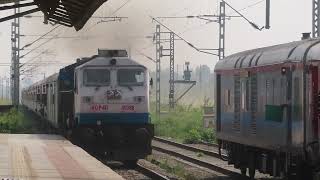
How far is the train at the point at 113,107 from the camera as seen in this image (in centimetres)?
2025

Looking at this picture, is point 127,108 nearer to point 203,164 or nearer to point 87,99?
point 87,99

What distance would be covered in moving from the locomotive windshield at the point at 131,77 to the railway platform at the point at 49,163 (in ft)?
8.08

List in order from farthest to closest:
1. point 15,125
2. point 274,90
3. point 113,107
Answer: point 15,125 < point 113,107 < point 274,90

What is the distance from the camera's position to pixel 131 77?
67.9ft

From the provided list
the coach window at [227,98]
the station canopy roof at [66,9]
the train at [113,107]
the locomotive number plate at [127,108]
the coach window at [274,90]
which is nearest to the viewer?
the station canopy roof at [66,9]

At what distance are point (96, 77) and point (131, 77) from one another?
106 centimetres

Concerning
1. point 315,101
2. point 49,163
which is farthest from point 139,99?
point 315,101

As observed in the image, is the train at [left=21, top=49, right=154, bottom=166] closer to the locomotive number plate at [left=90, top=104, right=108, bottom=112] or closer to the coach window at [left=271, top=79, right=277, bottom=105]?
the locomotive number plate at [left=90, top=104, right=108, bottom=112]

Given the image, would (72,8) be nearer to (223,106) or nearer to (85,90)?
(223,106)

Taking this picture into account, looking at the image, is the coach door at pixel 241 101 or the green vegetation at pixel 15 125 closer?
the coach door at pixel 241 101

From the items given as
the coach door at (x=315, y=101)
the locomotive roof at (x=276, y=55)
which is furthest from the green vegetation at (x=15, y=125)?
the coach door at (x=315, y=101)

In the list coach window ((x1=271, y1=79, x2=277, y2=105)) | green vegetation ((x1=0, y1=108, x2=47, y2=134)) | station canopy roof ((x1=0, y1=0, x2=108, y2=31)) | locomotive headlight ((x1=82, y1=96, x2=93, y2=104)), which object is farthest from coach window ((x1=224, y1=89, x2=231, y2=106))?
green vegetation ((x1=0, y1=108, x2=47, y2=134))

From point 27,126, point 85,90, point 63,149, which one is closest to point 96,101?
point 85,90

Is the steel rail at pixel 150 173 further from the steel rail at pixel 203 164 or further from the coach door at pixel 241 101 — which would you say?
the coach door at pixel 241 101
